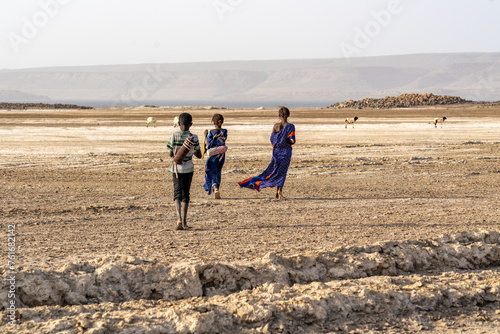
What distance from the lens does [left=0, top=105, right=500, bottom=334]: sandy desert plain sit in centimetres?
503

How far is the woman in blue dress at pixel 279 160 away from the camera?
10969mm

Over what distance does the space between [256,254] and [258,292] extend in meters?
1.31

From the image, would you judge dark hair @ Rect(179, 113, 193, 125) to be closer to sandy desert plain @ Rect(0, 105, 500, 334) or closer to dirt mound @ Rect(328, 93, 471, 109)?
sandy desert plain @ Rect(0, 105, 500, 334)

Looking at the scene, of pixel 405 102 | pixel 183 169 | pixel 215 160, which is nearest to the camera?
pixel 183 169

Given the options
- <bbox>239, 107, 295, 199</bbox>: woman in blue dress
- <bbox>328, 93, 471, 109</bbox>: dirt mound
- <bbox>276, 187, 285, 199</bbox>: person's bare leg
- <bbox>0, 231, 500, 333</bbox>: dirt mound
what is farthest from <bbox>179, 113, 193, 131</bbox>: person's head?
<bbox>328, 93, 471, 109</bbox>: dirt mound

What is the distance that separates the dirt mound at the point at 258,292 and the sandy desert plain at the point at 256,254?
0.01 m

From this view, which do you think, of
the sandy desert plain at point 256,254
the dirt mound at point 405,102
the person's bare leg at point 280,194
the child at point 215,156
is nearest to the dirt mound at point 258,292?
the sandy desert plain at point 256,254

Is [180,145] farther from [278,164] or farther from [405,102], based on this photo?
[405,102]

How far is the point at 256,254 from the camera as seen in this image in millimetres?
6719

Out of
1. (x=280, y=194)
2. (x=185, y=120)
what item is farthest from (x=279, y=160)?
(x=185, y=120)

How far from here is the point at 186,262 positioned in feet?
19.9

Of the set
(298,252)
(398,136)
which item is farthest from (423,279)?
(398,136)

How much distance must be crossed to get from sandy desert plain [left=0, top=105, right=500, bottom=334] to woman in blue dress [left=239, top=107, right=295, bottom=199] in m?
0.36

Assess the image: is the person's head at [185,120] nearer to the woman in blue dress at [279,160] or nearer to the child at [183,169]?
the child at [183,169]
